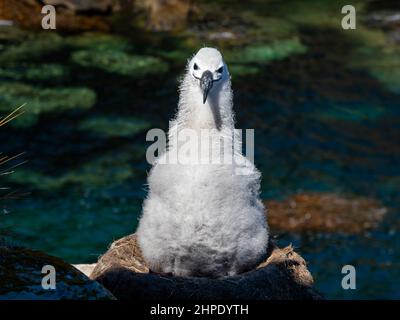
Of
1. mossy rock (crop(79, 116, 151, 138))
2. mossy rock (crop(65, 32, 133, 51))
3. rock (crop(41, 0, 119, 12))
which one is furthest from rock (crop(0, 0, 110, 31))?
mossy rock (crop(79, 116, 151, 138))

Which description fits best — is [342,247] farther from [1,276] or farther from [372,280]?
[1,276]

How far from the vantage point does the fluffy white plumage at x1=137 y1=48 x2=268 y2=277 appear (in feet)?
20.6

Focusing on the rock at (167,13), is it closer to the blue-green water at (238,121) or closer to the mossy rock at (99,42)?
the blue-green water at (238,121)

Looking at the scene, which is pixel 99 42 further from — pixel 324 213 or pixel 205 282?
pixel 205 282

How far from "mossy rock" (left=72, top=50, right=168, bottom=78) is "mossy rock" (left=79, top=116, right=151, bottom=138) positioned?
168 centimetres

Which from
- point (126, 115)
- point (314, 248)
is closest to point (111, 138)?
point (126, 115)

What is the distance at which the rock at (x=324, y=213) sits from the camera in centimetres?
1324

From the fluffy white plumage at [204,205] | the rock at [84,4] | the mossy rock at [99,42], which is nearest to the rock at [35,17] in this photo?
the rock at [84,4]

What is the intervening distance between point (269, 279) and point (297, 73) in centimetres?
1131

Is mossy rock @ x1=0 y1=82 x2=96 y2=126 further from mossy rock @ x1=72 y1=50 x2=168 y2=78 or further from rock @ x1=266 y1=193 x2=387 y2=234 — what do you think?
rock @ x1=266 y1=193 x2=387 y2=234

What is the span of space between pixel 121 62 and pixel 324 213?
5824 mm

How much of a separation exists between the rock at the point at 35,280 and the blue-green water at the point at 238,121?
6.67 meters

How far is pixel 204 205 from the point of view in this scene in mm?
6266

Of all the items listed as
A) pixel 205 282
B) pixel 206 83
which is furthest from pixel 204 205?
pixel 206 83
